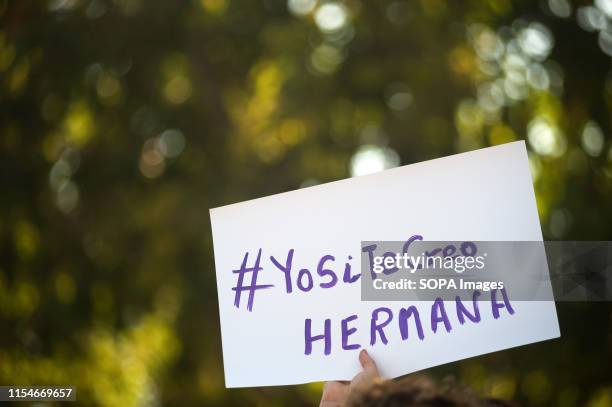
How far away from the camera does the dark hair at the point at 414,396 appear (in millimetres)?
691

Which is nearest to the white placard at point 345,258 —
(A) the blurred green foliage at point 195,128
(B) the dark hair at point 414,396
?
(B) the dark hair at point 414,396

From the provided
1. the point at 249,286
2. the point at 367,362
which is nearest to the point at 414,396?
the point at 367,362

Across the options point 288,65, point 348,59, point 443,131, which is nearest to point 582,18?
point 443,131

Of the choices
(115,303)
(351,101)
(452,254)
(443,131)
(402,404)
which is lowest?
(402,404)

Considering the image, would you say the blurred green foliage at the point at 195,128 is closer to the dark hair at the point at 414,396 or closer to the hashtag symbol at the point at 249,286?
the hashtag symbol at the point at 249,286

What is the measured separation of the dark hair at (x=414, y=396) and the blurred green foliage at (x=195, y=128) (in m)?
1.26

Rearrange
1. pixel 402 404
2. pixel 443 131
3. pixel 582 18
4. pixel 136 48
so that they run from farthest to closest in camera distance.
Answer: pixel 136 48 < pixel 443 131 < pixel 582 18 < pixel 402 404

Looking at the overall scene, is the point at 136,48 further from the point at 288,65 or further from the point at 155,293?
the point at 155,293

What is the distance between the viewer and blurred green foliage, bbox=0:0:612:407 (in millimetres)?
2031

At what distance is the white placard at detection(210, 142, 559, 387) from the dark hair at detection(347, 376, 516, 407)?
0.50 feet

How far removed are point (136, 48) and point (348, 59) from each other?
0.63m

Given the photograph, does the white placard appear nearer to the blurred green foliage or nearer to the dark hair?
the dark hair

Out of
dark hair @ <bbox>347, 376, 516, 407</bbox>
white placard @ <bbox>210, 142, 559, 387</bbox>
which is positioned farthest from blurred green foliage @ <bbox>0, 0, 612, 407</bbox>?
dark hair @ <bbox>347, 376, 516, 407</bbox>

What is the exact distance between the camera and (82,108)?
221cm
